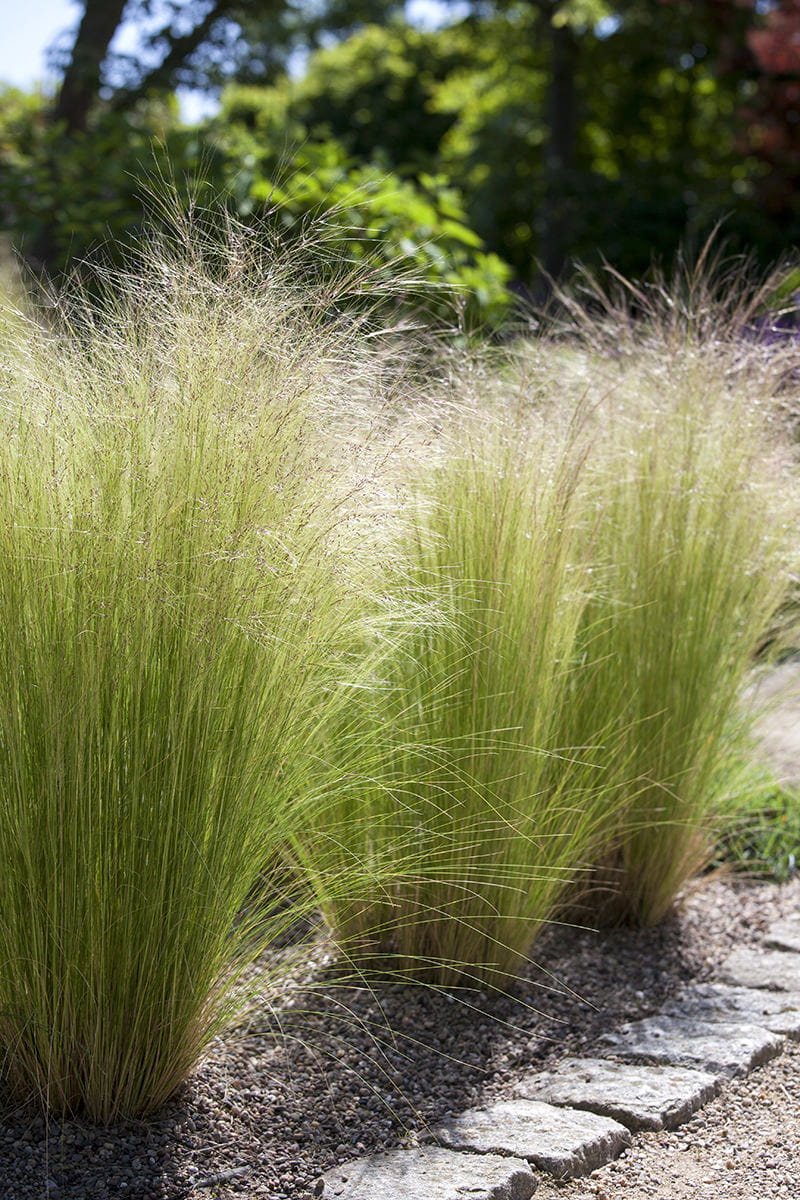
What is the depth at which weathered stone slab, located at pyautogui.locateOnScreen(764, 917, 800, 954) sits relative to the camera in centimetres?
299

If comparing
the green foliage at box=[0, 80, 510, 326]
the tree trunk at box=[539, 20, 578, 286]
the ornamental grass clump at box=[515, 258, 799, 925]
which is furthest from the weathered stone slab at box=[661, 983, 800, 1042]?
the tree trunk at box=[539, 20, 578, 286]

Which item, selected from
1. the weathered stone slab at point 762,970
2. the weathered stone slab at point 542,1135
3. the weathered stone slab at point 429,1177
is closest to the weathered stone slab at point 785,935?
the weathered stone slab at point 762,970

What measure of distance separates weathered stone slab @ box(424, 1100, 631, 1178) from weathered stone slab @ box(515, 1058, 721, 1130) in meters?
0.04

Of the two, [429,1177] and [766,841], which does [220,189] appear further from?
[429,1177]

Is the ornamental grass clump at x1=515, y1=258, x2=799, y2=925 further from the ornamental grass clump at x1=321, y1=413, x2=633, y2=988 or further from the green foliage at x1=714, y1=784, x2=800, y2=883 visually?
the green foliage at x1=714, y1=784, x2=800, y2=883

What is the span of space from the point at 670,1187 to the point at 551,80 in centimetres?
1344

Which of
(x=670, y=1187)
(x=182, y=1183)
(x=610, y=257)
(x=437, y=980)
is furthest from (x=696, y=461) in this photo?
(x=610, y=257)

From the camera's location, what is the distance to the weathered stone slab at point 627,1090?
211cm

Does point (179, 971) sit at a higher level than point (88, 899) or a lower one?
lower

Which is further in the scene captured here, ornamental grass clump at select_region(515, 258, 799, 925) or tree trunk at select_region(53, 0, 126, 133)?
tree trunk at select_region(53, 0, 126, 133)

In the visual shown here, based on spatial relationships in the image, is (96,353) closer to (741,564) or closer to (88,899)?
(88,899)

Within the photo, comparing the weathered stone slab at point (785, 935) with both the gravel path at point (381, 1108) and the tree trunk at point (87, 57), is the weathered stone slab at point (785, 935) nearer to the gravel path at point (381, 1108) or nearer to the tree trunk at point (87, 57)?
the gravel path at point (381, 1108)

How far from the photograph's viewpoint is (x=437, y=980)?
8.21ft

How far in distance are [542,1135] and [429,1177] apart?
0.24m
